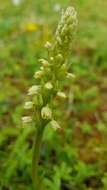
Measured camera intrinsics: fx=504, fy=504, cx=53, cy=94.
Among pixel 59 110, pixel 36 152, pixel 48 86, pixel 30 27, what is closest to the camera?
pixel 48 86

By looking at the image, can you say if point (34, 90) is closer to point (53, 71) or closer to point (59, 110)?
point (53, 71)

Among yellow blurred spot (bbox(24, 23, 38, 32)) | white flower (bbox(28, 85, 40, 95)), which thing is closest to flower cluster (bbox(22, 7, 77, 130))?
white flower (bbox(28, 85, 40, 95))

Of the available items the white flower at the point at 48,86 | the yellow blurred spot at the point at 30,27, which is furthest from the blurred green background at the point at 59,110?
the white flower at the point at 48,86

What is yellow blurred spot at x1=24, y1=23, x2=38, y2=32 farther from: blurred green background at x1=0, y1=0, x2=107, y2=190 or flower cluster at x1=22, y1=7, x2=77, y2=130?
flower cluster at x1=22, y1=7, x2=77, y2=130

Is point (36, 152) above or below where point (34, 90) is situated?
below

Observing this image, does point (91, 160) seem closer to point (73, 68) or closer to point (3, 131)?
point (3, 131)

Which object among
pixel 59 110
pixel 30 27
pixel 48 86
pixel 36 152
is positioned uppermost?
pixel 30 27

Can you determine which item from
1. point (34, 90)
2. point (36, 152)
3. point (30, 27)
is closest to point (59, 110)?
point (36, 152)
